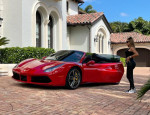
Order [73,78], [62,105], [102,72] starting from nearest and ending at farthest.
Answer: [62,105] → [73,78] → [102,72]

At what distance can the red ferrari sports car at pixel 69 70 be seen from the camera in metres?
5.91

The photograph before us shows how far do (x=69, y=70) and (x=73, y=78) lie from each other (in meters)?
0.33

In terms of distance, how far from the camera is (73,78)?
6.35 metres

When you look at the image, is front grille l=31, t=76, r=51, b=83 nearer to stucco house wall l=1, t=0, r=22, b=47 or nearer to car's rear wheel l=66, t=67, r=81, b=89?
car's rear wheel l=66, t=67, r=81, b=89

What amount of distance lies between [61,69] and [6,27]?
7.43 m

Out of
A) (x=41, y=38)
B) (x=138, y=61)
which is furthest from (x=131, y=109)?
(x=138, y=61)

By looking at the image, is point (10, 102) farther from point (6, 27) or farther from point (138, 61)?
point (138, 61)

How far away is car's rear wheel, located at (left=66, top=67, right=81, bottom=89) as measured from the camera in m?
6.20

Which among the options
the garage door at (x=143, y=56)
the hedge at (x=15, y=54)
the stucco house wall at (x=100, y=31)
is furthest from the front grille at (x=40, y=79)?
the garage door at (x=143, y=56)

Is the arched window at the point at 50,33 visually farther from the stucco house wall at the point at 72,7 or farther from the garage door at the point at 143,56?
the garage door at the point at 143,56

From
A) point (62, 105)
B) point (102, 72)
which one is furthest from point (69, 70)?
point (62, 105)

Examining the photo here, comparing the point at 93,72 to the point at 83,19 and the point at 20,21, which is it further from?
the point at 83,19

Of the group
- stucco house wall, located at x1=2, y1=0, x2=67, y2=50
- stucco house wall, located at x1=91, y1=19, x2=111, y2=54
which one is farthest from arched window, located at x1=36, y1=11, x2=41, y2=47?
stucco house wall, located at x1=91, y1=19, x2=111, y2=54

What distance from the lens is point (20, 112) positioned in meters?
3.64
